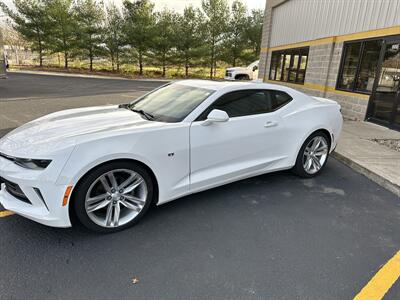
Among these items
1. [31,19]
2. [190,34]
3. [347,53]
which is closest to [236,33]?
[190,34]

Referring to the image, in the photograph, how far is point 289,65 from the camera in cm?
1371

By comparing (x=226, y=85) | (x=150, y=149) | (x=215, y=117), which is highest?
(x=226, y=85)

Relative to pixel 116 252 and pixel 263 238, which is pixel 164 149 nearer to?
pixel 116 252

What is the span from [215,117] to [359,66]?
7.80 metres

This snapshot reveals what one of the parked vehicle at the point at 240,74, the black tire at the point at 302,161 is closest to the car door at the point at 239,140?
the black tire at the point at 302,161

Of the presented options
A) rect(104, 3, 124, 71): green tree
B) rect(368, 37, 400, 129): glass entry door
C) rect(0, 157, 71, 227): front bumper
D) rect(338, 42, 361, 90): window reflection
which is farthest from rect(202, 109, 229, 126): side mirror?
rect(104, 3, 124, 71): green tree

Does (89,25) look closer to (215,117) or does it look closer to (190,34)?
(190,34)

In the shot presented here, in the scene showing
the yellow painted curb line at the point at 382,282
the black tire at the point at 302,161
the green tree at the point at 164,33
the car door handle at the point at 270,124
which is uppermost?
the green tree at the point at 164,33

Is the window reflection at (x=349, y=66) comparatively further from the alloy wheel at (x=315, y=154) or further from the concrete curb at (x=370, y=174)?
the alloy wheel at (x=315, y=154)

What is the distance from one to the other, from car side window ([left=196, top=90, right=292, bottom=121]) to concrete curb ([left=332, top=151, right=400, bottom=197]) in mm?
1809

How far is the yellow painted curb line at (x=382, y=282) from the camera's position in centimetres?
213

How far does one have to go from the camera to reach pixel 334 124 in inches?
177

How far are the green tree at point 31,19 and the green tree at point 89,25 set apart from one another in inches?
114

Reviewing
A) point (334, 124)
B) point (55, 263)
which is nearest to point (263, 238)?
point (55, 263)
